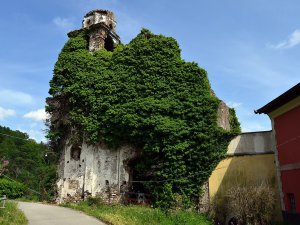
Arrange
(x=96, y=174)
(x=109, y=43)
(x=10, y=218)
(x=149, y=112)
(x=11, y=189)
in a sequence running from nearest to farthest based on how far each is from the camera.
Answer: (x=10, y=218), (x=149, y=112), (x=96, y=174), (x=109, y=43), (x=11, y=189)

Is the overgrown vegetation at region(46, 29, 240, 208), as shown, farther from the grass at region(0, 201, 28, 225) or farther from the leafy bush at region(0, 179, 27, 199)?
the leafy bush at region(0, 179, 27, 199)

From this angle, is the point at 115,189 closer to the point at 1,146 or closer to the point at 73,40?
the point at 73,40

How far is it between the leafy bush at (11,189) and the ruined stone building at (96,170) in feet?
27.4

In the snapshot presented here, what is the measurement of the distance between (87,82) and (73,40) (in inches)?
168

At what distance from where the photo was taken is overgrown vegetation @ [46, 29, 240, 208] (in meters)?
17.7

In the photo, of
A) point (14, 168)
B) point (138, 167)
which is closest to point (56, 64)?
point (138, 167)

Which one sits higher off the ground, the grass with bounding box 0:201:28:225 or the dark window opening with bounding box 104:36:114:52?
the dark window opening with bounding box 104:36:114:52

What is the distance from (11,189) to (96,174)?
1167cm

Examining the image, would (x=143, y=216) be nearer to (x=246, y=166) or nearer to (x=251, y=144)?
(x=246, y=166)

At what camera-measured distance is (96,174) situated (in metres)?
19.8

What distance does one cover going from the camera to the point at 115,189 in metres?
19.2

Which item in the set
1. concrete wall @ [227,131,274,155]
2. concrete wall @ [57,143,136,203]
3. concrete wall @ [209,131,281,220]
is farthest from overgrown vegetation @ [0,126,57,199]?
concrete wall @ [227,131,274,155]

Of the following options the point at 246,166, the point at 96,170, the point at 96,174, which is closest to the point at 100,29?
the point at 96,170

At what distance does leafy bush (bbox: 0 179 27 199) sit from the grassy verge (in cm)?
1248
